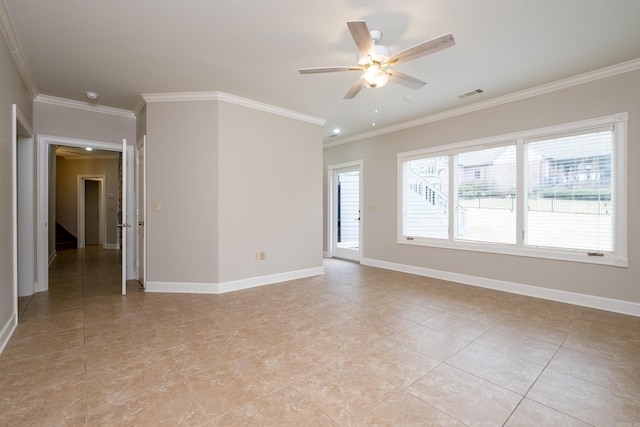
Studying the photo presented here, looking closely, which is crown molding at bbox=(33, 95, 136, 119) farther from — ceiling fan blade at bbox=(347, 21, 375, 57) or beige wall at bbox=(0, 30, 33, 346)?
ceiling fan blade at bbox=(347, 21, 375, 57)

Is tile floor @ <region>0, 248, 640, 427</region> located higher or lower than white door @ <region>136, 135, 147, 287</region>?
lower

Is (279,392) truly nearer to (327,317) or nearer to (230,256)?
(327,317)

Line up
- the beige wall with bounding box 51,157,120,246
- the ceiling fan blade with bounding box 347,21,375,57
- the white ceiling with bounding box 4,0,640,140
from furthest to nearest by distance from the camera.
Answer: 1. the beige wall with bounding box 51,157,120,246
2. the white ceiling with bounding box 4,0,640,140
3. the ceiling fan blade with bounding box 347,21,375,57

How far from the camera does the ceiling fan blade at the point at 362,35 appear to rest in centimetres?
192

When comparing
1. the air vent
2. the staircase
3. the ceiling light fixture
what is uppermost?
the air vent

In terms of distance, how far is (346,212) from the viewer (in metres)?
6.67

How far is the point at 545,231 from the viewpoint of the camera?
3.79m

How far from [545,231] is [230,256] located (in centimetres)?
430

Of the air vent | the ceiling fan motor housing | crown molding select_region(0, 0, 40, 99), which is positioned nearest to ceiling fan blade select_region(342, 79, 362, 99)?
the ceiling fan motor housing

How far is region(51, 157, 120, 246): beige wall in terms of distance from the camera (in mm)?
8312

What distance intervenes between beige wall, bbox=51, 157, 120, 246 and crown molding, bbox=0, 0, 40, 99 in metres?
5.32

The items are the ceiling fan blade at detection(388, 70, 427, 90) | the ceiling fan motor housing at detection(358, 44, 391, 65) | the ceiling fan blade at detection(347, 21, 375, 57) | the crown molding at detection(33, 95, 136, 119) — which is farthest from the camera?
the crown molding at detection(33, 95, 136, 119)

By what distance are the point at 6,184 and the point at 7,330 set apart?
1.30 meters

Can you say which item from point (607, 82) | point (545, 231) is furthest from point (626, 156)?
point (545, 231)
